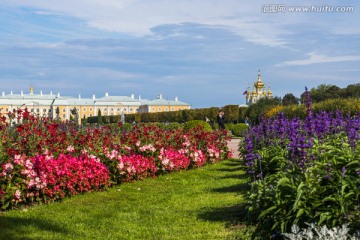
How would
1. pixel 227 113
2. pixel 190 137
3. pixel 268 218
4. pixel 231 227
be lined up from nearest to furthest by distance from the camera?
pixel 268 218
pixel 231 227
pixel 190 137
pixel 227 113

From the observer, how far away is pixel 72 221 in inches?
280

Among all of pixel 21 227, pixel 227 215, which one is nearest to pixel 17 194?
pixel 21 227

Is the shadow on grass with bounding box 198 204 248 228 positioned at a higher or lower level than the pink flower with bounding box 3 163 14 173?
lower

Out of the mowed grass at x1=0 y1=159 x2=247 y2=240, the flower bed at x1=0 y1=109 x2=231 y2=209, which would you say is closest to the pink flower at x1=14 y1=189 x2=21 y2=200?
the flower bed at x1=0 y1=109 x2=231 y2=209

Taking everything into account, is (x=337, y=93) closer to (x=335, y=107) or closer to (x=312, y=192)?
(x=335, y=107)

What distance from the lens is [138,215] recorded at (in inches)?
297

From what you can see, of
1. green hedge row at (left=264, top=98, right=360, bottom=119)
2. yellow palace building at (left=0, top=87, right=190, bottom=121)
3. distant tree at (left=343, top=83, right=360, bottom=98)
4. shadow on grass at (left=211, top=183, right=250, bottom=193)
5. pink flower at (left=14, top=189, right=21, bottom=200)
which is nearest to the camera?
pink flower at (left=14, top=189, right=21, bottom=200)

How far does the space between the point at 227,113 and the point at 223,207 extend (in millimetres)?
47558

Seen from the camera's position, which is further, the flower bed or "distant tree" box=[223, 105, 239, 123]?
"distant tree" box=[223, 105, 239, 123]

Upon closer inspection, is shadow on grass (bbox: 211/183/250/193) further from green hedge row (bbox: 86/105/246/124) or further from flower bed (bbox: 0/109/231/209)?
green hedge row (bbox: 86/105/246/124)

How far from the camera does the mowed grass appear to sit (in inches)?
250

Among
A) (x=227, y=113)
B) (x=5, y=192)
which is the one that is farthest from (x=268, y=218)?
(x=227, y=113)

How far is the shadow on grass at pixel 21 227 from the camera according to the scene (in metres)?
6.28

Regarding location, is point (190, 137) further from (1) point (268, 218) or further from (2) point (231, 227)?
(1) point (268, 218)
